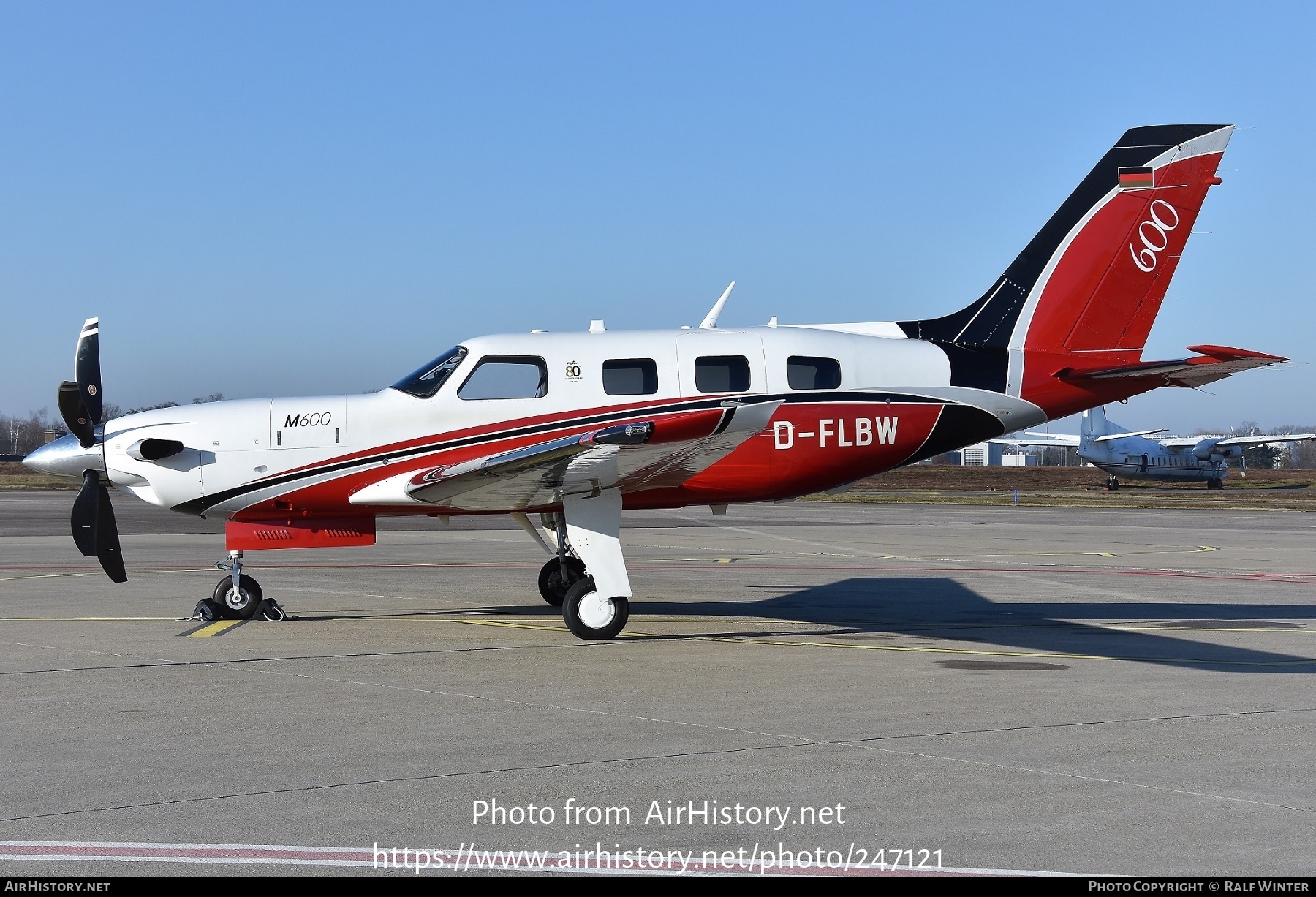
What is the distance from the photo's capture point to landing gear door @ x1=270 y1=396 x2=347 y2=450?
1337 centimetres

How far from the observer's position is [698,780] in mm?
6574

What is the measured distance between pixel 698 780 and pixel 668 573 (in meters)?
14.4

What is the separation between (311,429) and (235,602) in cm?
232

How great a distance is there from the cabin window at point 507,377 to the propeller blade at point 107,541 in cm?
409

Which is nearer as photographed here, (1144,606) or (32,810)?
(32,810)

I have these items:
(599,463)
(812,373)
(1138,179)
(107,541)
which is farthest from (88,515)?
(1138,179)

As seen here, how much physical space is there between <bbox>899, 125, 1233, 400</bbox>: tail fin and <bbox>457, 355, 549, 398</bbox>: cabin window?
452 cm

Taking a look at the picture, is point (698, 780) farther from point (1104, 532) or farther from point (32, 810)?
point (1104, 532)

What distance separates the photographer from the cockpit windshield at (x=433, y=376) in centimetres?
1338

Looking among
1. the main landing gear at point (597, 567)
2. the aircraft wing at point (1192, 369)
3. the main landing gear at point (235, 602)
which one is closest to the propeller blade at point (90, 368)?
the main landing gear at point (235, 602)

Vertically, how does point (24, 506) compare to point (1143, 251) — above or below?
below

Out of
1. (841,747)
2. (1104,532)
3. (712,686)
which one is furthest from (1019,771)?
(1104,532)

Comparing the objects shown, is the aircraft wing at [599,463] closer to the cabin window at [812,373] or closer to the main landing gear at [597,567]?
the main landing gear at [597,567]

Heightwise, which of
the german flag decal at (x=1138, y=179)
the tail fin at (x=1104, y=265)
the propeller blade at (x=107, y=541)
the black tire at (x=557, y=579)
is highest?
the german flag decal at (x=1138, y=179)
